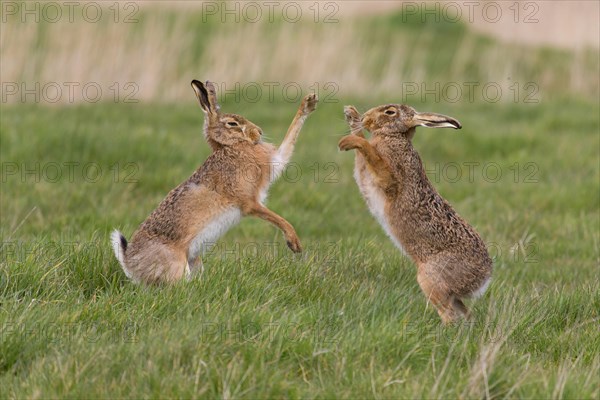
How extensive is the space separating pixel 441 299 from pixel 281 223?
1.03m

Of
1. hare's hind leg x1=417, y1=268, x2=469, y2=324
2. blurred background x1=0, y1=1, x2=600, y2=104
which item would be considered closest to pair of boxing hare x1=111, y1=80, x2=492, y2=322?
hare's hind leg x1=417, y1=268, x2=469, y2=324

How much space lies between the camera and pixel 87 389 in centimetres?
397

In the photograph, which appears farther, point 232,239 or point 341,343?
point 232,239

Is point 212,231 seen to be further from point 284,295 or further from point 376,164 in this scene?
point 376,164

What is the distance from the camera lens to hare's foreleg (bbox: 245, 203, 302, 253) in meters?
5.57

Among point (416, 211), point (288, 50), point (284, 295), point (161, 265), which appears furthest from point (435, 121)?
point (288, 50)

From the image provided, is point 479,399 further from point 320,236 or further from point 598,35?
point 598,35

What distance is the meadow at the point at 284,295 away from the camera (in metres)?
4.12

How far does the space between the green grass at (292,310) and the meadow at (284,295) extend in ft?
0.04

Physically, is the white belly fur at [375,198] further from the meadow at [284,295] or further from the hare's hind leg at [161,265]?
the hare's hind leg at [161,265]

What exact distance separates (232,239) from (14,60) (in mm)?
6833

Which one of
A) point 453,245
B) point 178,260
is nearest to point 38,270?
point 178,260

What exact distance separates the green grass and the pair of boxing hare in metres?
0.15

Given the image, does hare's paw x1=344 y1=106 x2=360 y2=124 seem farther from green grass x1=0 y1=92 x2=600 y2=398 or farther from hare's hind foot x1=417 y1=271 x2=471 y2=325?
hare's hind foot x1=417 y1=271 x2=471 y2=325
